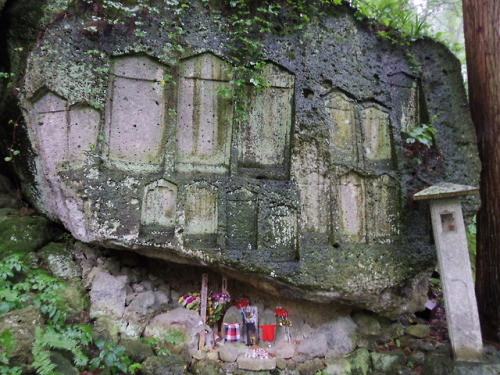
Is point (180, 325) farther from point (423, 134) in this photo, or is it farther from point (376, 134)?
point (423, 134)

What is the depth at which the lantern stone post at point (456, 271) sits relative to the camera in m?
3.96

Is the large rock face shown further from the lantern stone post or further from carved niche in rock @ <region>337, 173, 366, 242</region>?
the lantern stone post

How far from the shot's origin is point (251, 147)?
4.62 metres

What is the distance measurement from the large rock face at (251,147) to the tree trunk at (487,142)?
0.26 metres

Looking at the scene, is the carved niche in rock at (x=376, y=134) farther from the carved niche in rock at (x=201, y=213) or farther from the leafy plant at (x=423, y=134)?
the carved niche in rock at (x=201, y=213)

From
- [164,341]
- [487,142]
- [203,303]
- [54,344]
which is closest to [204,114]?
[203,303]

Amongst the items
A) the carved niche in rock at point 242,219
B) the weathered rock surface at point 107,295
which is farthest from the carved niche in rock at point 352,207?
the weathered rock surface at point 107,295

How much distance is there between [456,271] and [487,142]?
81.1 inches

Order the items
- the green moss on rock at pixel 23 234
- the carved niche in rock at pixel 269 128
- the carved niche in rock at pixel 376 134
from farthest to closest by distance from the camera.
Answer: the carved niche in rock at pixel 376 134 < the carved niche in rock at pixel 269 128 < the green moss on rock at pixel 23 234

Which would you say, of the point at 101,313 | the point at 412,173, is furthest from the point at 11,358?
the point at 412,173

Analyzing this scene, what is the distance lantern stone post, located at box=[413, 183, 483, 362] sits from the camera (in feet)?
13.0

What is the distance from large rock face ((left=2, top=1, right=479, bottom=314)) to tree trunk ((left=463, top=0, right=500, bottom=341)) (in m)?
0.26

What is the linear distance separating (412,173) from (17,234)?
526cm

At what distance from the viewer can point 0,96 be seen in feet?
13.9
